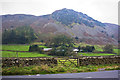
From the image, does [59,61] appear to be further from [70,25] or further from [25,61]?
[70,25]

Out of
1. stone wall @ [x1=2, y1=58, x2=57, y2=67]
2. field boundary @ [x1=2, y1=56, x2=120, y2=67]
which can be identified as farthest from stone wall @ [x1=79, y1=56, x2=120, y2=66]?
stone wall @ [x1=2, y1=58, x2=57, y2=67]

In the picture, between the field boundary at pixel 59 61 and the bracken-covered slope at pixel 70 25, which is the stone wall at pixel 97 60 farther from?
the bracken-covered slope at pixel 70 25

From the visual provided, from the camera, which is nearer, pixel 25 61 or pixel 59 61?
pixel 25 61

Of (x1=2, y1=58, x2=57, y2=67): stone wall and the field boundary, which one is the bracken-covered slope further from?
(x1=2, y1=58, x2=57, y2=67): stone wall

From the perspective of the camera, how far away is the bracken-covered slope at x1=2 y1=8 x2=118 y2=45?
3290 inches

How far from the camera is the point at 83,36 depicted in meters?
84.2

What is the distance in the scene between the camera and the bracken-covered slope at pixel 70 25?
8356 cm

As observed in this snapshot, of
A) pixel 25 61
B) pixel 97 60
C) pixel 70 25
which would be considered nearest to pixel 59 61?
pixel 25 61

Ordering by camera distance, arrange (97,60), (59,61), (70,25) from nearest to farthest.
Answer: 1. (59,61)
2. (97,60)
3. (70,25)

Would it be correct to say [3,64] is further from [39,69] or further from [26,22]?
[26,22]

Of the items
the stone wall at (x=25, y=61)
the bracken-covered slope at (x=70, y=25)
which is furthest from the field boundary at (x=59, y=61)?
the bracken-covered slope at (x=70, y=25)

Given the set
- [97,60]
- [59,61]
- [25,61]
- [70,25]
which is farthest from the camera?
[70,25]

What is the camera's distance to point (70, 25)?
335 ft

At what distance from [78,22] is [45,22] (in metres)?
26.5
